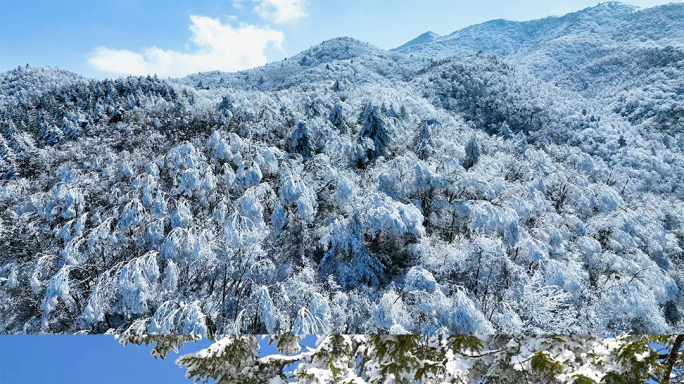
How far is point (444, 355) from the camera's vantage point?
73.9 inches

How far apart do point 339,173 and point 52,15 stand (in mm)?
2254

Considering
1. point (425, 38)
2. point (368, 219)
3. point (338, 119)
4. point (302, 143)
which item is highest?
point (425, 38)

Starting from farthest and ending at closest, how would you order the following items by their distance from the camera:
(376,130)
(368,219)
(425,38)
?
(376,130), (425,38), (368,219)

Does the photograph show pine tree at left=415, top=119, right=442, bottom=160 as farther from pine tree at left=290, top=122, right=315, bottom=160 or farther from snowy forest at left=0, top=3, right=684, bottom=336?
pine tree at left=290, top=122, right=315, bottom=160

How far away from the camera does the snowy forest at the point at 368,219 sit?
6.40 feet

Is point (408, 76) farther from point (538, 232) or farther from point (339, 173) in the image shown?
point (538, 232)

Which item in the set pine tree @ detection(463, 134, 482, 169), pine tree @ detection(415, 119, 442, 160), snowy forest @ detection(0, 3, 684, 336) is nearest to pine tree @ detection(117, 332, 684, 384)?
snowy forest @ detection(0, 3, 684, 336)

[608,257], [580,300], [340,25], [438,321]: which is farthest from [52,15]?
[608,257]

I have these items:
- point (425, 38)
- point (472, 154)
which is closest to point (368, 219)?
point (425, 38)

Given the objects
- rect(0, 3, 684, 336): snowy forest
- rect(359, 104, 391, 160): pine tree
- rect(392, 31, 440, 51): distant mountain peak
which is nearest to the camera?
rect(0, 3, 684, 336): snowy forest

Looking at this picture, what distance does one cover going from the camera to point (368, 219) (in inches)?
97.2

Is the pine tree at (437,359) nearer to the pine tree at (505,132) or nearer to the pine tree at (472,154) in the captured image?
the pine tree at (472,154)

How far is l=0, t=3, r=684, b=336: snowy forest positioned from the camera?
1951 millimetres

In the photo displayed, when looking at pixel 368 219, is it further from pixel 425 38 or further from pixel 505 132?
pixel 505 132
